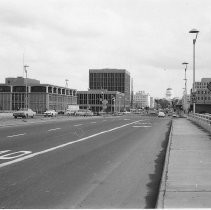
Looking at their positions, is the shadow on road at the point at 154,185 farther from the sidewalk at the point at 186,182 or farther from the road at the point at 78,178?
the sidewalk at the point at 186,182

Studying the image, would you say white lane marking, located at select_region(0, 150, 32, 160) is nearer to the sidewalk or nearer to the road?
the road

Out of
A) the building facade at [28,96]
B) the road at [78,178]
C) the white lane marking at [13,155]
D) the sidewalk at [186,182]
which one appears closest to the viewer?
the sidewalk at [186,182]

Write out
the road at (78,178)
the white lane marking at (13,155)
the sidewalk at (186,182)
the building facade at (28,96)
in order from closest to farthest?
the sidewalk at (186,182), the road at (78,178), the white lane marking at (13,155), the building facade at (28,96)

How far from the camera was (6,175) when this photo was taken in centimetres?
1105

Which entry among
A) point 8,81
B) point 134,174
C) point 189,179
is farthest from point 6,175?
point 8,81

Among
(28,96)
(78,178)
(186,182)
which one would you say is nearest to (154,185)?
(186,182)

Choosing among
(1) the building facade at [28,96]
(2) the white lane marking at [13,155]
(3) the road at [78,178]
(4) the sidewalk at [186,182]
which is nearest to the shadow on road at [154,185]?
(3) the road at [78,178]

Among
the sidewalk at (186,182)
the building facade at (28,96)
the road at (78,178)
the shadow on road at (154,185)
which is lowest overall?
the shadow on road at (154,185)

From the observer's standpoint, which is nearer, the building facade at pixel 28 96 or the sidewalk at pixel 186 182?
the sidewalk at pixel 186 182

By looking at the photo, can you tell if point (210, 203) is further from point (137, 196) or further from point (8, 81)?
point (8, 81)

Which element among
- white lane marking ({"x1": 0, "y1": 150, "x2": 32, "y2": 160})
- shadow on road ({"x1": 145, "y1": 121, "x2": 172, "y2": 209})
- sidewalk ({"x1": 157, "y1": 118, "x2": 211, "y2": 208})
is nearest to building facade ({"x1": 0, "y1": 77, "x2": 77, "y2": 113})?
white lane marking ({"x1": 0, "y1": 150, "x2": 32, "y2": 160})

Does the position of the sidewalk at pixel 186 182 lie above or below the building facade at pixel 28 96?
below

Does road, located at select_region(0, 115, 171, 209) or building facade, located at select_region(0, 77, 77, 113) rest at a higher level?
building facade, located at select_region(0, 77, 77, 113)

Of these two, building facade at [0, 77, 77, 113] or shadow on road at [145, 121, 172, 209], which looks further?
building facade at [0, 77, 77, 113]
